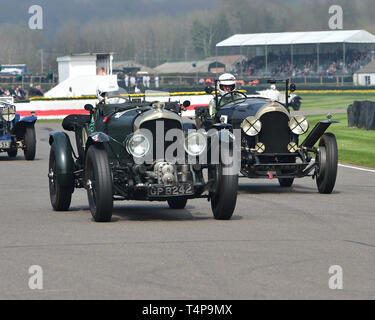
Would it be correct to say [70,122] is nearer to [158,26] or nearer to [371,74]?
[371,74]

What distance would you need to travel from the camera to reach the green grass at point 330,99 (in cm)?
4909

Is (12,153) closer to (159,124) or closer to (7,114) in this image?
(7,114)

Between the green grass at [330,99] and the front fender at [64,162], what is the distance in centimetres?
3654

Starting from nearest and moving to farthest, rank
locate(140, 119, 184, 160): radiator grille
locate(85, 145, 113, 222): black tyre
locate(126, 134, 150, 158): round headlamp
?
1. locate(85, 145, 113, 222): black tyre
2. locate(126, 134, 150, 158): round headlamp
3. locate(140, 119, 184, 160): radiator grille

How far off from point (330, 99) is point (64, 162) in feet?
148

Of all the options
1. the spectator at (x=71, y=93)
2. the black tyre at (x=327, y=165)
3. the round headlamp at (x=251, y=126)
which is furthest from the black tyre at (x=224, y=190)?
the spectator at (x=71, y=93)

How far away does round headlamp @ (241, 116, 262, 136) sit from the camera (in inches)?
560

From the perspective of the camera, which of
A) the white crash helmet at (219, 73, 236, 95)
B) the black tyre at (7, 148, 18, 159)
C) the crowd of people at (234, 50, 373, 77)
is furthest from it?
the crowd of people at (234, 50, 373, 77)

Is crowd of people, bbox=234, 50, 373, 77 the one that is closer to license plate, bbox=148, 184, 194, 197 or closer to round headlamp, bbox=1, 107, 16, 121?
round headlamp, bbox=1, 107, 16, 121

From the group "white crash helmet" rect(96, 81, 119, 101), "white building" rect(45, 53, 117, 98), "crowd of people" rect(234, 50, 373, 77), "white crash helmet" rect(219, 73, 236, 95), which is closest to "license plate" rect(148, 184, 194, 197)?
"white crash helmet" rect(96, 81, 119, 101)

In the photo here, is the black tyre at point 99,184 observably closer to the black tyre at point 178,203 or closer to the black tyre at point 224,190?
the black tyre at point 224,190

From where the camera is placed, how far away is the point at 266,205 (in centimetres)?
1245

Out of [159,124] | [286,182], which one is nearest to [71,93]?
[286,182]

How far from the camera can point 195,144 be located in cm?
1088
